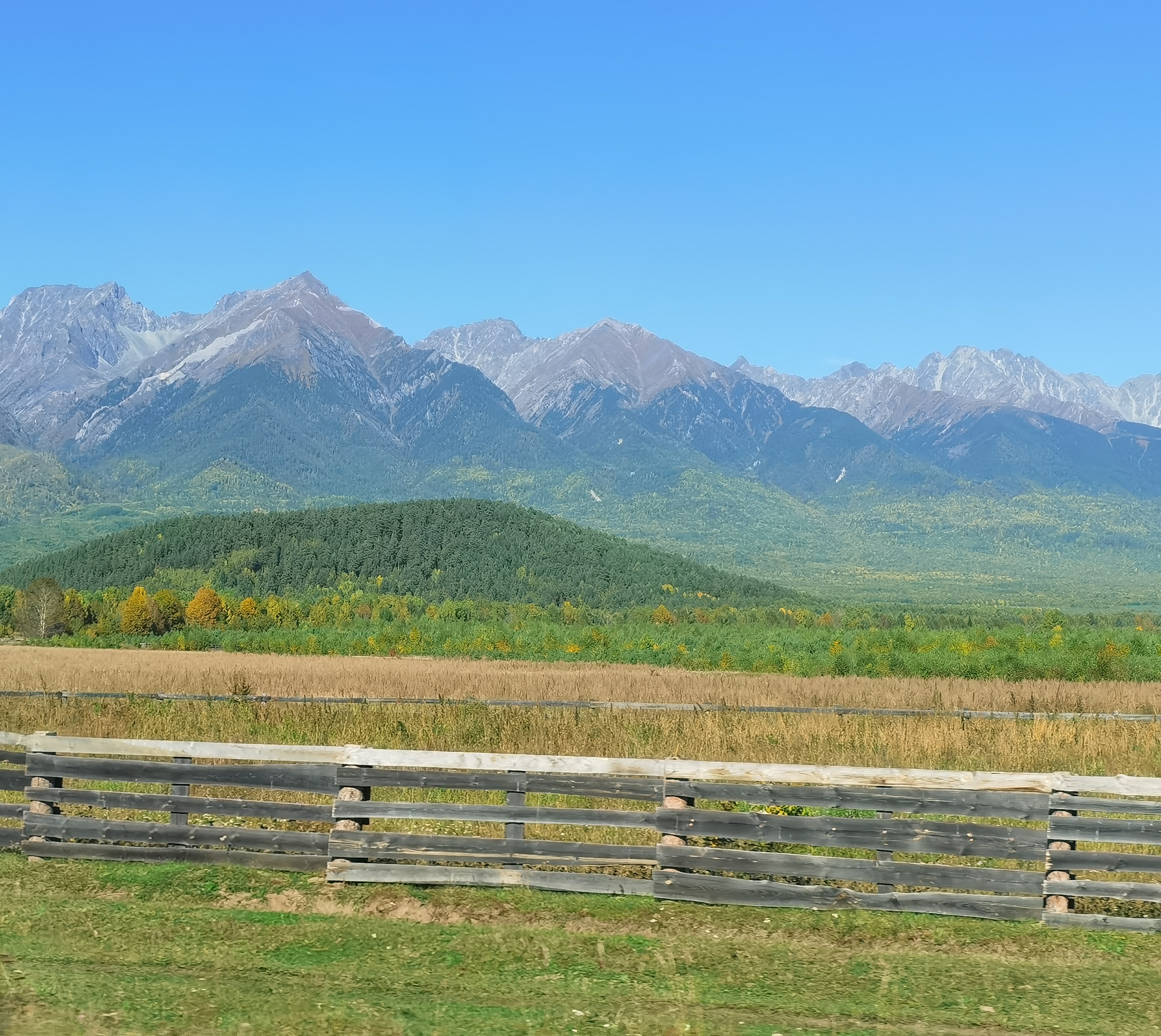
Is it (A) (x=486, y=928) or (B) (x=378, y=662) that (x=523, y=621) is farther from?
(A) (x=486, y=928)

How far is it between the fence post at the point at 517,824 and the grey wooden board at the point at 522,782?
1 centimetres

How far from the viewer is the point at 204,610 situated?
319ft

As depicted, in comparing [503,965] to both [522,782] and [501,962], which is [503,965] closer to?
[501,962]

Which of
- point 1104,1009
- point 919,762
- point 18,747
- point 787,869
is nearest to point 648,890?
point 787,869

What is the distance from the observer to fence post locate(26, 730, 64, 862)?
586 inches

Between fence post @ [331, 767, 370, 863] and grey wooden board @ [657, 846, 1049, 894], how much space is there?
3538 mm

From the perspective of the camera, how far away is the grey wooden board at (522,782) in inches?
543

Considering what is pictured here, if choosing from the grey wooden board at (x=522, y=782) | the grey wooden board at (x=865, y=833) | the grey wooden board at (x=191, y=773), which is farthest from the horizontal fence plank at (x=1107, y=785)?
the grey wooden board at (x=191, y=773)

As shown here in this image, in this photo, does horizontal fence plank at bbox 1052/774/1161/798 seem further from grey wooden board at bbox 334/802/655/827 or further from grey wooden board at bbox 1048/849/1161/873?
grey wooden board at bbox 334/802/655/827

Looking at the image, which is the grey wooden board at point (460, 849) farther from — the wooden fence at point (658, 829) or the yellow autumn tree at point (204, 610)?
the yellow autumn tree at point (204, 610)

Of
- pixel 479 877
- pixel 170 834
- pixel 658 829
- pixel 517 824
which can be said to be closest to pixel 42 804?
pixel 170 834

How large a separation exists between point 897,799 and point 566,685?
40910 millimetres

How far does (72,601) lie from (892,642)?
63.7m

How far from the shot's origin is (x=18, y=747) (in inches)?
647
